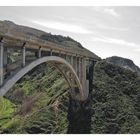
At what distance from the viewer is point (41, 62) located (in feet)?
106

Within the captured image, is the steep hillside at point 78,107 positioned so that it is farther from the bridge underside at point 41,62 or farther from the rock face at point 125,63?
the rock face at point 125,63

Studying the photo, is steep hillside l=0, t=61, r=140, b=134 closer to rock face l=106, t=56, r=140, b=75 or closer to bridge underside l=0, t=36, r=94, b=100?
bridge underside l=0, t=36, r=94, b=100

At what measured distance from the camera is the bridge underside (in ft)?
79.9

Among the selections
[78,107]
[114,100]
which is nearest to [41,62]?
[78,107]

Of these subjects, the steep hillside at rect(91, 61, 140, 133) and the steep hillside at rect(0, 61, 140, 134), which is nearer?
the steep hillside at rect(0, 61, 140, 134)

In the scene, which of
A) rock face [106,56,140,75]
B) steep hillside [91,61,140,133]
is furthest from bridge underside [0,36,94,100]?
rock face [106,56,140,75]

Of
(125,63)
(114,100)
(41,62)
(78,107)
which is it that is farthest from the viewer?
(125,63)

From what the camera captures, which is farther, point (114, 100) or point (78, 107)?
point (114, 100)

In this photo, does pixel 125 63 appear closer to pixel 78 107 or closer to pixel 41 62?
pixel 78 107

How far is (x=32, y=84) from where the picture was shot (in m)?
77.2

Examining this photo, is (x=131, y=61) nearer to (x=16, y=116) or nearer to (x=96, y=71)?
(x=96, y=71)

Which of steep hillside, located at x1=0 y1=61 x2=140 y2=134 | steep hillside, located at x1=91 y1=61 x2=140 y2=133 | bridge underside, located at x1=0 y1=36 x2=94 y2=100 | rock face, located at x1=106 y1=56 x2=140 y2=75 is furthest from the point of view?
rock face, located at x1=106 y1=56 x2=140 y2=75

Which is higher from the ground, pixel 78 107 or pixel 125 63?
pixel 125 63

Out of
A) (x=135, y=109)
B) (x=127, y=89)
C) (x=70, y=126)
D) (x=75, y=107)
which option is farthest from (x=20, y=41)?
(x=127, y=89)
